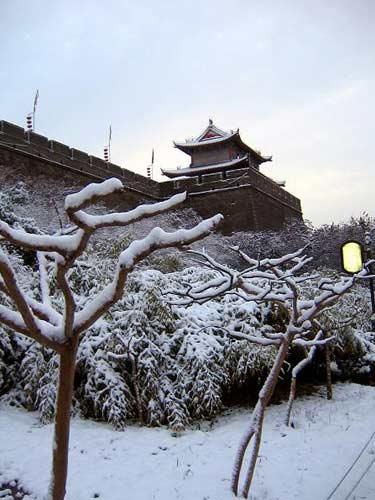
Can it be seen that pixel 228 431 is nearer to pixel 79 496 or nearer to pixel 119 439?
pixel 119 439

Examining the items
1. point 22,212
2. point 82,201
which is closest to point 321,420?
point 82,201

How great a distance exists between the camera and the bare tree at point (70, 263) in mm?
1541

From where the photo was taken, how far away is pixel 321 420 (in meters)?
5.18

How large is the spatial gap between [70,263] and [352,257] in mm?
2770

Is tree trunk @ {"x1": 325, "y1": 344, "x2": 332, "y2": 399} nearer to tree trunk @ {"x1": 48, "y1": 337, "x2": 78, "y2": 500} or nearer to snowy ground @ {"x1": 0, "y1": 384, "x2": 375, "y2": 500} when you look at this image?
snowy ground @ {"x1": 0, "y1": 384, "x2": 375, "y2": 500}

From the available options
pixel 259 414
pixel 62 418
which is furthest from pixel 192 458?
pixel 62 418

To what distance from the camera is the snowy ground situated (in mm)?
3434

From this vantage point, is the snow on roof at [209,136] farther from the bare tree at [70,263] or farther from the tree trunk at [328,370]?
the bare tree at [70,263]

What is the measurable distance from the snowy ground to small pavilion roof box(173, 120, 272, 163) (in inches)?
832

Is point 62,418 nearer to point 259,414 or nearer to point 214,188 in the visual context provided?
point 259,414

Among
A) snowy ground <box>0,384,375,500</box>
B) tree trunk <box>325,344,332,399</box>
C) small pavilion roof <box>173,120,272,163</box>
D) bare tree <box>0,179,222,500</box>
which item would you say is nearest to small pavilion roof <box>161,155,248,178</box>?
small pavilion roof <box>173,120,272,163</box>

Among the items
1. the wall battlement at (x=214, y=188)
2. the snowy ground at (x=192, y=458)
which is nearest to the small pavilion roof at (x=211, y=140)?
the wall battlement at (x=214, y=188)

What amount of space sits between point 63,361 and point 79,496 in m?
2.13

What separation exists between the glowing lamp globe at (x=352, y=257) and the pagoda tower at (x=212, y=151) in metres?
20.7
